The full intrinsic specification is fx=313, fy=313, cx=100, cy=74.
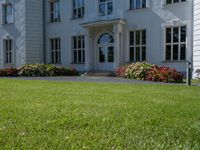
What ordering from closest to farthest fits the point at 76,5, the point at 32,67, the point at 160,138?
the point at 160,138, the point at 32,67, the point at 76,5

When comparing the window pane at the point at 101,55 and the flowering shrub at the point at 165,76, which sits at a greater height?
the window pane at the point at 101,55

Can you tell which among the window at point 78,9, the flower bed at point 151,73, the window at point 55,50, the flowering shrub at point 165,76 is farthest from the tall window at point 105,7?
the flowering shrub at point 165,76

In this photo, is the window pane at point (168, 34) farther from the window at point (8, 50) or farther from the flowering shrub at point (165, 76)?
the window at point (8, 50)

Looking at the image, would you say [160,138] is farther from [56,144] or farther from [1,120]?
[1,120]

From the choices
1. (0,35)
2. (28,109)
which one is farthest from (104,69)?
(28,109)

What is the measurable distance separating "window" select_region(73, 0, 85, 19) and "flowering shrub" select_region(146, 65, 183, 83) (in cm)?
1187

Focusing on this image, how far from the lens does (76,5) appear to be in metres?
27.8

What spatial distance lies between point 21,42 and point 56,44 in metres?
3.56

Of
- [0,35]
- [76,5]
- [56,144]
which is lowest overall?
[56,144]

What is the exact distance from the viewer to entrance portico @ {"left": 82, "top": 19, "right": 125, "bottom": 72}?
25.0 metres

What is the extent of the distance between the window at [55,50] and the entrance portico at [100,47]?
413 cm

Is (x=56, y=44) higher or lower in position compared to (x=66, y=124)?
higher

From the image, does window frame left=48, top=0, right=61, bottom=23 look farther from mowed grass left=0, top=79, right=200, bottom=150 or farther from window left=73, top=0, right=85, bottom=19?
mowed grass left=0, top=79, right=200, bottom=150

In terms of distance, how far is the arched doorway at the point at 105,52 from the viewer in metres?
25.7
